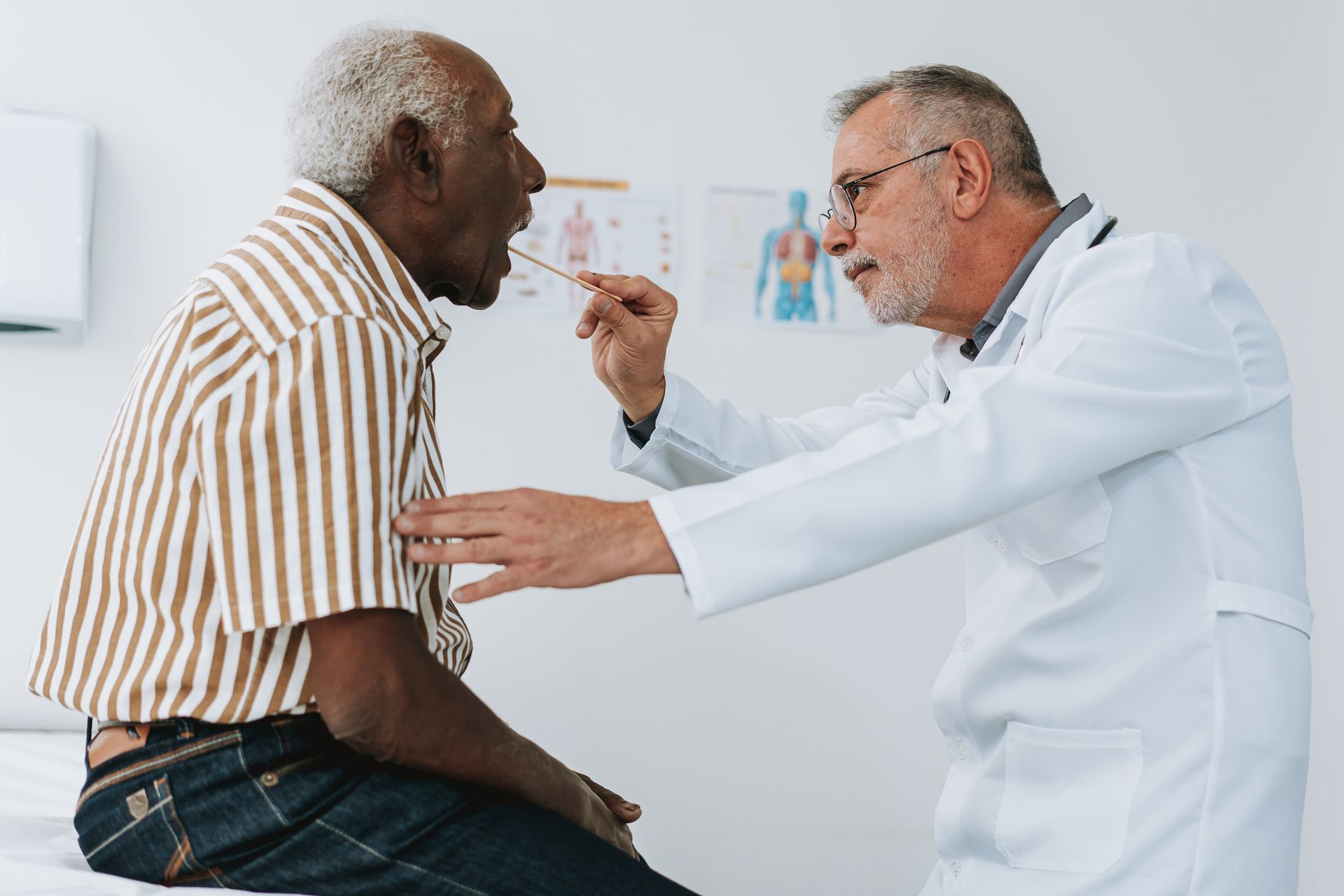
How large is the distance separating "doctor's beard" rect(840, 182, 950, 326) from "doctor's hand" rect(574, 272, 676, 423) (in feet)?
1.01

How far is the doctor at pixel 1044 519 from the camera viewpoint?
0.94 m

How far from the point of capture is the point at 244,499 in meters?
0.82

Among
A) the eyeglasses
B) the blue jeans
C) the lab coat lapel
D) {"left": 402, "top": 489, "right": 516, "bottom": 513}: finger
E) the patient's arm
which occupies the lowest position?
the blue jeans

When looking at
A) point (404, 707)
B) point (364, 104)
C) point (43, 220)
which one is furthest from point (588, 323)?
point (43, 220)

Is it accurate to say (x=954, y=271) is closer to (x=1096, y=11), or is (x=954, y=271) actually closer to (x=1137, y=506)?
(x=1137, y=506)

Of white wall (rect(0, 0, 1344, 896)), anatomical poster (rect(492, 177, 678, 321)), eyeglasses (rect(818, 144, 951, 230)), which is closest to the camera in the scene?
eyeglasses (rect(818, 144, 951, 230))

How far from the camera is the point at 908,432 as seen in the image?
0.98 m

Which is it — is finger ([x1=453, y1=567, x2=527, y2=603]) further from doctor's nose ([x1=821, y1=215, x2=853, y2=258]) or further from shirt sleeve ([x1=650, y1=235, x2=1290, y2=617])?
doctor's nose ([x1=821, y1=215, x2=853, y2=258])

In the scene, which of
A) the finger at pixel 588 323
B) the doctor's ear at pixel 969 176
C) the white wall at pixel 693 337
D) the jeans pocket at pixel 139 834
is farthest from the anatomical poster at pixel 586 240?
the jeans pocket at pixel 139 834

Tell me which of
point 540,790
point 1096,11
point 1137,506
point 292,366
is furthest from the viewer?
point 1096,11

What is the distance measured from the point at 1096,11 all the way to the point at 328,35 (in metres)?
1.72

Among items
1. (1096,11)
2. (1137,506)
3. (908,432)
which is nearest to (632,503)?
(908,432)

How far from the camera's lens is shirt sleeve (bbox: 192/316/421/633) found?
2.67ft

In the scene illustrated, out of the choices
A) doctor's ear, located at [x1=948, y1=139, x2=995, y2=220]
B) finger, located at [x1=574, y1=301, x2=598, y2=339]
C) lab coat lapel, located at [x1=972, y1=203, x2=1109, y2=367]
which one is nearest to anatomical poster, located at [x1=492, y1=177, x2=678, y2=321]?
finger, located at [x1=574, y1=301, x2=598, y2=339]
